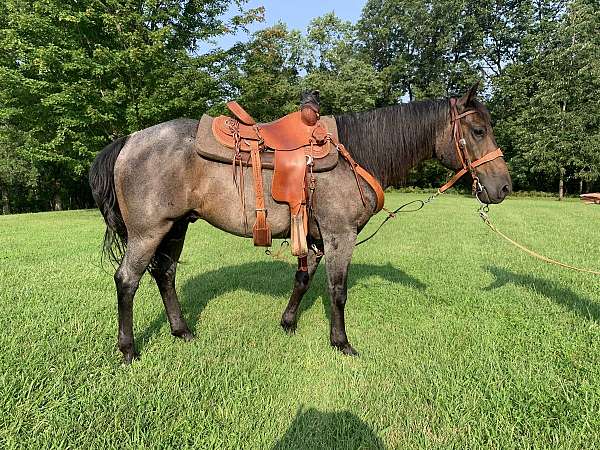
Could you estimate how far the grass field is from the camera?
228 centimetres

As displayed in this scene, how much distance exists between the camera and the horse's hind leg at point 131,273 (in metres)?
3.24

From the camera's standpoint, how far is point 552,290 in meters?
5.07

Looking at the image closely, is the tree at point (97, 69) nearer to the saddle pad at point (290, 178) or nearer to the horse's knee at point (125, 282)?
the horse's knee at point (125, 282)

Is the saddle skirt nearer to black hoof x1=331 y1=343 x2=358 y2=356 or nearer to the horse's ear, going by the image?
the horse's ear

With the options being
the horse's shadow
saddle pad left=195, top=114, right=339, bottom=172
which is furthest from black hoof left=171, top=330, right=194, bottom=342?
saddle pad left=195, top=114, right=339, bottom=172

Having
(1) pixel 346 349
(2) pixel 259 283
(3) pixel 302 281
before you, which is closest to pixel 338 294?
(1) pixel 346 349

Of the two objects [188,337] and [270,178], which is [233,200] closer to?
[270,178]

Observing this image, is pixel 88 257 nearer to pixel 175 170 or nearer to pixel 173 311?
pixel 173 311

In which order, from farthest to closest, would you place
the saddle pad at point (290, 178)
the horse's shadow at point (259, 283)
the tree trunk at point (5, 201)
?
the tree trunk at point (5, 201)
the horse's shadow at point (259, 283)
the saddle pad at point (290, 178)

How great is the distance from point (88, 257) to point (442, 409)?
7.14 m

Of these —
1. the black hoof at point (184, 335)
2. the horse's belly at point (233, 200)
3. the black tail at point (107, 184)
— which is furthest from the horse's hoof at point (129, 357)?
the horse's belly at point (233, 200)

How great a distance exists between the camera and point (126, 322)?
10.6 ft

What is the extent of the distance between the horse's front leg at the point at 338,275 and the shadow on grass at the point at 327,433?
0.96 metres

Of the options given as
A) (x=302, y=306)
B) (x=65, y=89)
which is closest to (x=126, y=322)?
(x=302, y=306)
